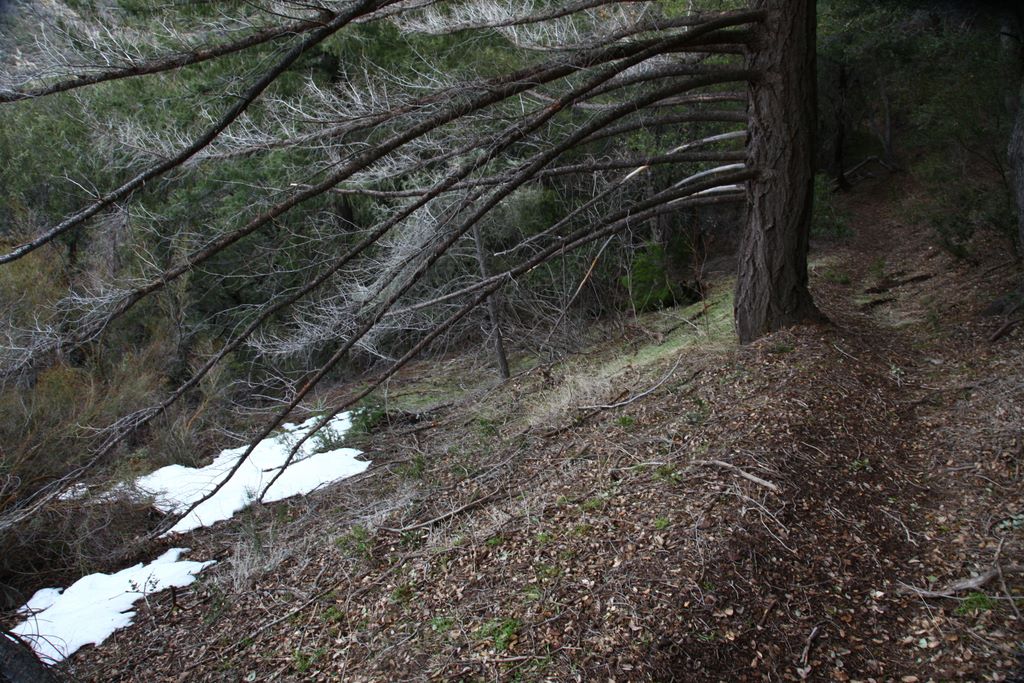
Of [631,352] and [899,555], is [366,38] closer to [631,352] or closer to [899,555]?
[631,352]

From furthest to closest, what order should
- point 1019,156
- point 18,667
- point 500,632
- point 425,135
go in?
point 425,135
point 1019,156
point 500,632
point 18,667

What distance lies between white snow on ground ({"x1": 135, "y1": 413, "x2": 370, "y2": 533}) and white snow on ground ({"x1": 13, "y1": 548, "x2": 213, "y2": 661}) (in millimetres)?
764

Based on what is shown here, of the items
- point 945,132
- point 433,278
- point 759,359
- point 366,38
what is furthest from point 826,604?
point 366,38

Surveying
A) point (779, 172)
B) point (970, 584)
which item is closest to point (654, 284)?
point (779, 172)

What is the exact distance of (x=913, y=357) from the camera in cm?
722

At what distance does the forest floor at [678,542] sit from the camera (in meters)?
3.62

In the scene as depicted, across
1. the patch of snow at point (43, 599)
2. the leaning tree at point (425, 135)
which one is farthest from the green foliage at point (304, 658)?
the patch of snow at point (43, 599)

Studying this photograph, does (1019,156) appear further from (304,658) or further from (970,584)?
(304,658)

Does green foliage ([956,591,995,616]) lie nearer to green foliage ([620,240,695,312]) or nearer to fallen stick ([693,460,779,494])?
fallen stick ([693,460,779,494])

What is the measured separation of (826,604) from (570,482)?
6.93ft

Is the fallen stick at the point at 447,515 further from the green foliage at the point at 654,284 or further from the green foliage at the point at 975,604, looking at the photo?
the green foliage at the point at 654,284

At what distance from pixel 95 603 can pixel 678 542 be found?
528 centimetres

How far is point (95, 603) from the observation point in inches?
248

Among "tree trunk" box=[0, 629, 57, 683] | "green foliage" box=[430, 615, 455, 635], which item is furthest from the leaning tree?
"green foliage" box=[430, 615, 455, 635]
